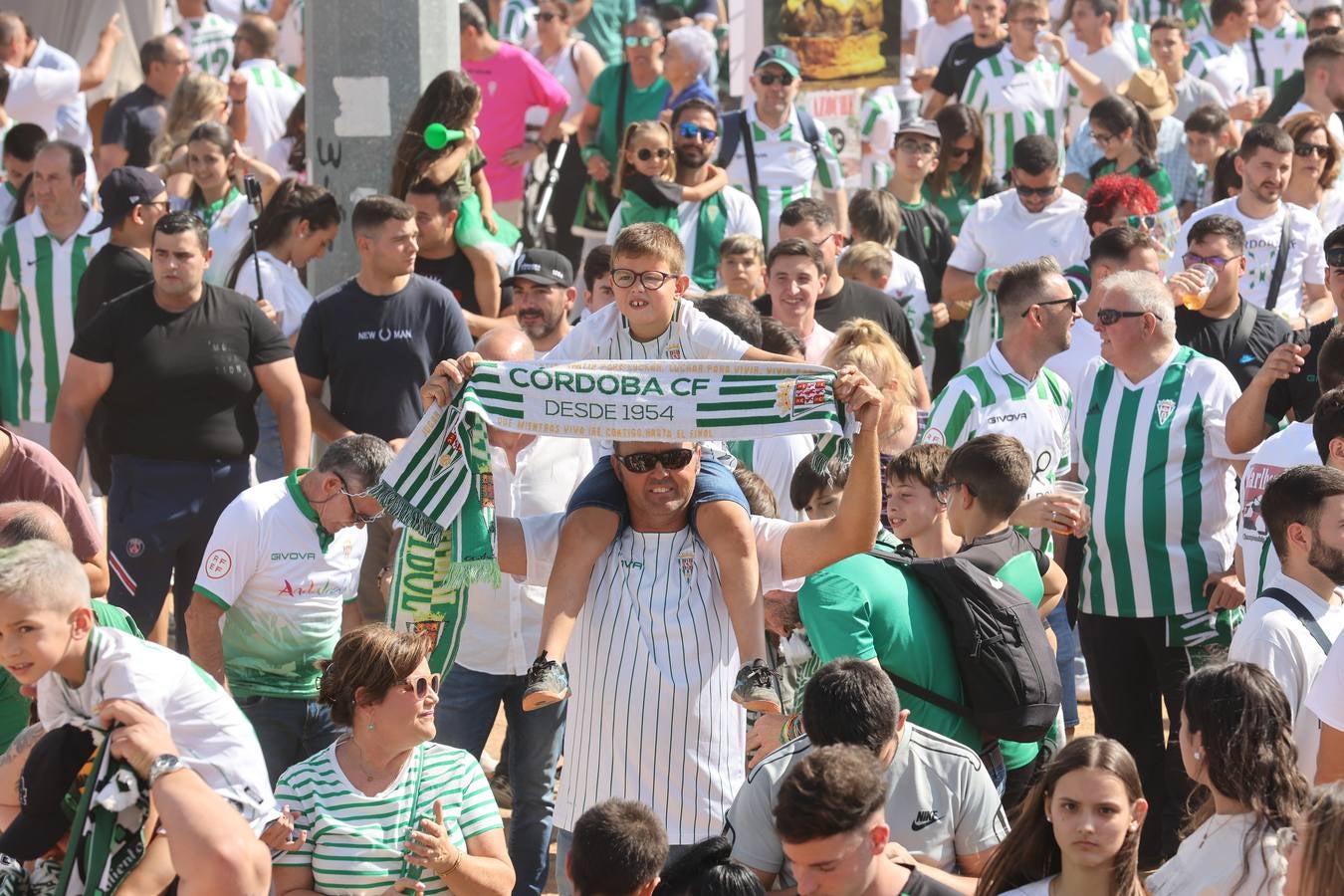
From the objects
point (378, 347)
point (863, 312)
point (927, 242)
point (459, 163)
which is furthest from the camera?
point (927, 242)

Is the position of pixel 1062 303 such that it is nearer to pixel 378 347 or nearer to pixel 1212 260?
pixel 1212 260

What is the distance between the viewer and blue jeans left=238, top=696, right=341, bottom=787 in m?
6.41

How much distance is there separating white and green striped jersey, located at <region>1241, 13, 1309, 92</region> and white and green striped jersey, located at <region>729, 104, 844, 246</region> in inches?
202

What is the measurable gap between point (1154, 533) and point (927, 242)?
413cm

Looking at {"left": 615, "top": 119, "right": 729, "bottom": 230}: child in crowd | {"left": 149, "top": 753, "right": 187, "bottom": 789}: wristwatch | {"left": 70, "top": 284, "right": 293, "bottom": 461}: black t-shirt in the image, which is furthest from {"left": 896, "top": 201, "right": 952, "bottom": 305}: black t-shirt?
{"left": 149, "top": 753, "right": 187, "bottom": 789}: wristwatch

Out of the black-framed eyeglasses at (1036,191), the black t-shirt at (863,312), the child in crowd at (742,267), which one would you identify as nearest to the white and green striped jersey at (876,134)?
the black-framed eyeglasses at (1036,191)

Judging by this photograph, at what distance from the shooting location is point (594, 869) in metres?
4.17

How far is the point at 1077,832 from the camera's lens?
4.21 meters

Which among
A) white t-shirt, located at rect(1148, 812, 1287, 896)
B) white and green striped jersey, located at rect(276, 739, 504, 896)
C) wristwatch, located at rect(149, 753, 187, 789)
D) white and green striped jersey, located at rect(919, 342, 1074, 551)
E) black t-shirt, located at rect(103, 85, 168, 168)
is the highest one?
black t-shirt, located at rect(103, 85, 168, 168)

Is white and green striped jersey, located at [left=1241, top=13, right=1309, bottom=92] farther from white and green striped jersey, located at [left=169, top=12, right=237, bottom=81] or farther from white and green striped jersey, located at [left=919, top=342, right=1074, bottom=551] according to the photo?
white and green striped jersey, located at [left=919, top=342, right=1074, bottom=551]

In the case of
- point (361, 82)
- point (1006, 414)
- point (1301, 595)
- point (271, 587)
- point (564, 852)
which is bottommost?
point (564, 852)

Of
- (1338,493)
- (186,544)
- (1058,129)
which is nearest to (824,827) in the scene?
(1338,493)

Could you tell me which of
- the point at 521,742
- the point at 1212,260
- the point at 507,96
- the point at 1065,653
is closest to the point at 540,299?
the point at 521,742

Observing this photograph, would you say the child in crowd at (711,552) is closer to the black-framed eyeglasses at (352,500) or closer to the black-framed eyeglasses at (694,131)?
the black-framed eyeglasses at (352,500)
